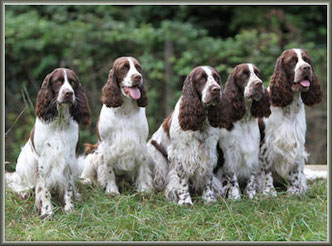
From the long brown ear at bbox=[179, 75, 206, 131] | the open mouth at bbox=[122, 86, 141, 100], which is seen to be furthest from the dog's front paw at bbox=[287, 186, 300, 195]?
the open mouth at bbox=[122, 86, 141, 100]

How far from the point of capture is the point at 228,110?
520 cm

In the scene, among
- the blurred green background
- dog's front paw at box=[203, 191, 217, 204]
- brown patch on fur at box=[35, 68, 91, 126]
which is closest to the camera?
brown patch on fur at box=[35, 68, 91, 126]

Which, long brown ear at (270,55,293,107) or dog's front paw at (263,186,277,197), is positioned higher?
long brown ear at (270,55,293,107)

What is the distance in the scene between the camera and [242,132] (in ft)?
17.5

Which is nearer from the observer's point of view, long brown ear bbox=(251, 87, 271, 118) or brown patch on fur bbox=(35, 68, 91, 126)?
brown patch on fur bbox=(35, 68, 91, 126)

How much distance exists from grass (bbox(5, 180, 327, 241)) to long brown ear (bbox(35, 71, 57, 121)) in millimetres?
950

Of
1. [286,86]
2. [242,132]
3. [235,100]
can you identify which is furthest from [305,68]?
[242,132]

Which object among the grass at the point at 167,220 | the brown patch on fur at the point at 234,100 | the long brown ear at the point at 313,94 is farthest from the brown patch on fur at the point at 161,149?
the long brown ear at the point at 313,94

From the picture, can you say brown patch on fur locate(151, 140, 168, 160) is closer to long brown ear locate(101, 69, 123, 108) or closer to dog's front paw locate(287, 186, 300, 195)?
long brown ear locate(101, 69, 123, 108)

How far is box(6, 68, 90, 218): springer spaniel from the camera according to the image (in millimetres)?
4828

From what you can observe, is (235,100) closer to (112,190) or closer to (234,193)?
(234,193)

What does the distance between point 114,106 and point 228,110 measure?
1198mm

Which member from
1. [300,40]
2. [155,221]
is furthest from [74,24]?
[155,221]

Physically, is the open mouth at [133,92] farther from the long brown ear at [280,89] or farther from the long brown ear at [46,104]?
the long brown ear at [280,89]
